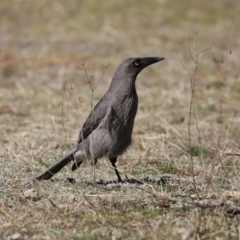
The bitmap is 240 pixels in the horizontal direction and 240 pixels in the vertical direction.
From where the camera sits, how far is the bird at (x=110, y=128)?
679cm

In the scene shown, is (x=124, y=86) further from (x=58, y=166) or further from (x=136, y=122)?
(x=136, y=122)

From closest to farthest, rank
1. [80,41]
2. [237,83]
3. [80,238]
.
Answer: [80,238]
[237,83]
[80,41]

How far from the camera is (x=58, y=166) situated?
22.7 ft

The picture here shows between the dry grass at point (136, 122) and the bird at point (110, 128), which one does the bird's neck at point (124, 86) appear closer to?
the bird at point (110, 128)

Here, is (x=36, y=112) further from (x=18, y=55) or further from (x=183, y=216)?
(x=183, y=216)

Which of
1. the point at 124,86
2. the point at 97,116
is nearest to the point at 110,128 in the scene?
the point at 97,116

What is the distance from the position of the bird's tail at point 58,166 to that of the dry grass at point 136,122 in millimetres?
97

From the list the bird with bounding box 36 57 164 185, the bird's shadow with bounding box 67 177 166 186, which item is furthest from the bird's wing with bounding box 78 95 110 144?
the bird's shadow with bounding box 67 177 166 186

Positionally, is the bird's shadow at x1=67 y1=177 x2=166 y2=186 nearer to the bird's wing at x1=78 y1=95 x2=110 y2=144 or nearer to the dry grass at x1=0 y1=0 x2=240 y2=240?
the dry grass at x1=0 y1=0 x2=240 y2=240

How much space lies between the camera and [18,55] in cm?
1461

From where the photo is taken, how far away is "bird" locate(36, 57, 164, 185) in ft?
22.3

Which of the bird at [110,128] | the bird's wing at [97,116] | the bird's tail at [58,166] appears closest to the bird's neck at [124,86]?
the bird at [110,128]

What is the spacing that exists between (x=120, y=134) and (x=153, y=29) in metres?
10.4

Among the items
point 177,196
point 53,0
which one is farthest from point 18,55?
point 177,196
